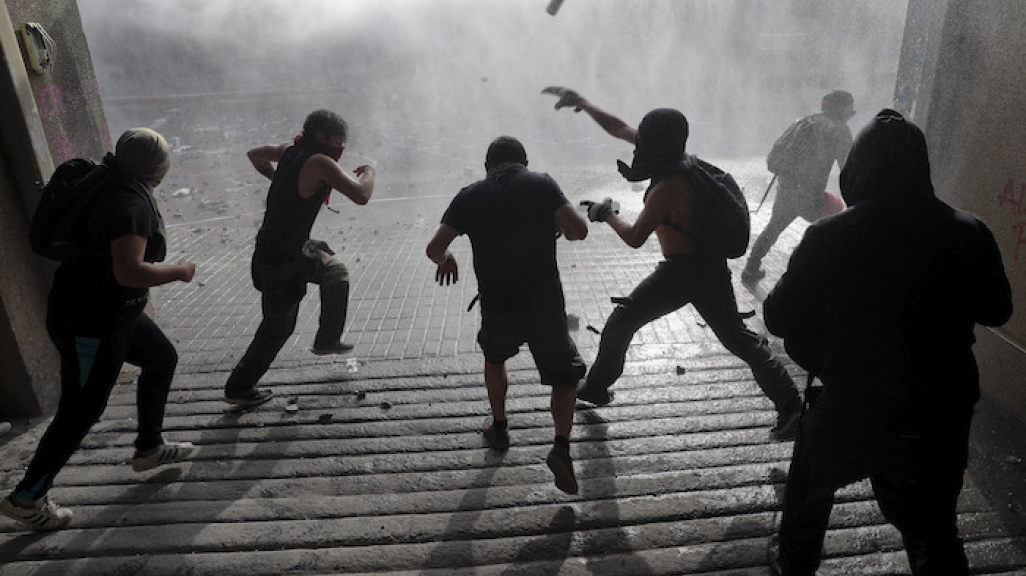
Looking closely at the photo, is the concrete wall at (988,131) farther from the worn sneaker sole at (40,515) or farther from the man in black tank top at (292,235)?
the worn sneaker sole at (40,515)

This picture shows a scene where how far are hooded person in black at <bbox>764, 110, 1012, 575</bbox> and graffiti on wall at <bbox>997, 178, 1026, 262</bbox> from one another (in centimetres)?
214

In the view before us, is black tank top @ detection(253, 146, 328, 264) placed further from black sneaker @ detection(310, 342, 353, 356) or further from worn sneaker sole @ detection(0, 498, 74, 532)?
worn sneaker sole @ detection(0, 498, 74, 532)

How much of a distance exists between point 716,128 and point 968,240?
1563 centimetres

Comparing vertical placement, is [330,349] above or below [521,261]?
below

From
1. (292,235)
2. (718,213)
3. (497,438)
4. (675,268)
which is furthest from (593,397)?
Answer: (292,235)

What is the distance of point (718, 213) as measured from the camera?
3373 mm

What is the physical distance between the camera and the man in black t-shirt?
3.15 metres

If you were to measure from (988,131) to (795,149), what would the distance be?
2183 mm

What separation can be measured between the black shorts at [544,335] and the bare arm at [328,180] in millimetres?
1105

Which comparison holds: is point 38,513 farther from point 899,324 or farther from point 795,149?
point 795,149

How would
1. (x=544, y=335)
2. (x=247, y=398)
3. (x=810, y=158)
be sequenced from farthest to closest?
1. (x=810, y=158)
2. (x=247, y=398)
3. (x=544, y=335)

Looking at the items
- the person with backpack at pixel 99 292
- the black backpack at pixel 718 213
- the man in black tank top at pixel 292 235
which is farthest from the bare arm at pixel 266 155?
the black backpack at pixel 718 213

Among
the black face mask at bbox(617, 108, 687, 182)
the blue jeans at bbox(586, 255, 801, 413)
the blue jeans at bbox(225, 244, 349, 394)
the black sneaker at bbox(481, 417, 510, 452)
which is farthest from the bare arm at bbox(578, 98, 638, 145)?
the blue jeans at bbox(225, 244, 349, 394)

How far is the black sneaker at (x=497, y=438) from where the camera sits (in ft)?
12.0
